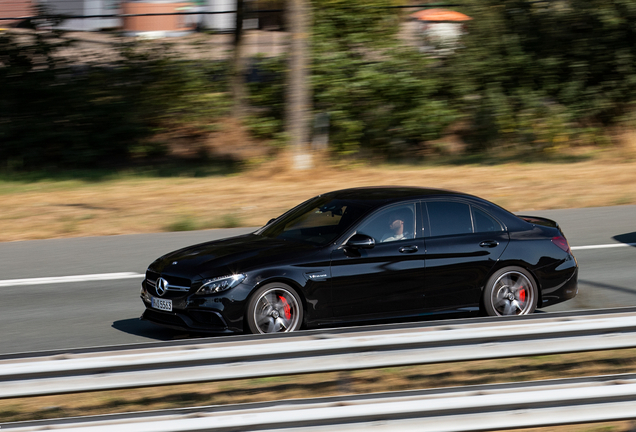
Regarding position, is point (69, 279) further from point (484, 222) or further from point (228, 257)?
point (484, 222)

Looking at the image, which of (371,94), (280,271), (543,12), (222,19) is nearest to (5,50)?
(222,19)

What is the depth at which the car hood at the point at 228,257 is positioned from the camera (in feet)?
23.4

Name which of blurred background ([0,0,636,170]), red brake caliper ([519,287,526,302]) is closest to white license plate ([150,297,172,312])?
red brake caliper ([519,287,526,302])

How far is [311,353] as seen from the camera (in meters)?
4.72

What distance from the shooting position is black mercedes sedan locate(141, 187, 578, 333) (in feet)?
23.2

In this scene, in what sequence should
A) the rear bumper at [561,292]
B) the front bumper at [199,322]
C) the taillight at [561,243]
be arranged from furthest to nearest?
1. the taillight at [561,243]
2. the rear bumper at [561,292]
3. the front bumper at [199,322]

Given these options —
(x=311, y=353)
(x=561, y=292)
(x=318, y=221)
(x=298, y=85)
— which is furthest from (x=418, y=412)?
(x=298, y=85)

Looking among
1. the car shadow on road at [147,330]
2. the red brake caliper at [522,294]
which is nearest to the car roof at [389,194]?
the red brake caliper at [522,294]

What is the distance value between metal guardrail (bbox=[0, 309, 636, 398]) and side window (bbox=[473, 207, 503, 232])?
2.93 metres

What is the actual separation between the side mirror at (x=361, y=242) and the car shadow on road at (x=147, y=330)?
1689 millimetres

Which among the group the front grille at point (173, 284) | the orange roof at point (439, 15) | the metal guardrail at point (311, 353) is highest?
the orange roof at point (439, 15)

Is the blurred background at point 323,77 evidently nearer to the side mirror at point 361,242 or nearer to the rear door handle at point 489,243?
the rear door handle at point 489,243

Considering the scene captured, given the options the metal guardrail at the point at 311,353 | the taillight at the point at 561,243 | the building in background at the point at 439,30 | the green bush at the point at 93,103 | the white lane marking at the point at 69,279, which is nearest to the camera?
the metal guardrail at the point at 311,353

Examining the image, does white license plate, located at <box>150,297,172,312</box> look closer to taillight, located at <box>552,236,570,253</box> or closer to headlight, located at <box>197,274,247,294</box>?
headlight, located at <box>197,274,247,294</box>
